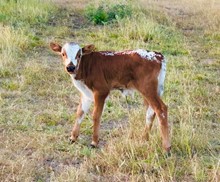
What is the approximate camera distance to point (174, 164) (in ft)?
18.8

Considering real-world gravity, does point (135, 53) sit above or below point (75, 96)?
above

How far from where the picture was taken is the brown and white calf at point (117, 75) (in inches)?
240

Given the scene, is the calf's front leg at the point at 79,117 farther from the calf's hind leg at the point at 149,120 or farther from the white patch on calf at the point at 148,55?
the white patch on calf at the point at 148,55

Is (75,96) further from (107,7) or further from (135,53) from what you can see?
(107,7)

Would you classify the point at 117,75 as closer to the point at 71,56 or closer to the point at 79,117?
the point at 71,56

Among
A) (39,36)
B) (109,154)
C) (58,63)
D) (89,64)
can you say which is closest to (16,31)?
(39,36)

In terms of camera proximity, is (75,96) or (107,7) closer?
(75,96)

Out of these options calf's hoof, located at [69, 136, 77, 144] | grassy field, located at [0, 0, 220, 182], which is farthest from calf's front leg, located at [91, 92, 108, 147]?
calf's hoof, located at [69, 136, 77, 144]

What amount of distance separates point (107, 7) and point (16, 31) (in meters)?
3.72

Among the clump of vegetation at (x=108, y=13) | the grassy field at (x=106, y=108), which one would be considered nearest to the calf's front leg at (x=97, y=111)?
the grassy field at (x=106, y=108)

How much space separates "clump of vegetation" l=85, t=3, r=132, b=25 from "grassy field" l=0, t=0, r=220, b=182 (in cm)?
24

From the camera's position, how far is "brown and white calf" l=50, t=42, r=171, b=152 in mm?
6090

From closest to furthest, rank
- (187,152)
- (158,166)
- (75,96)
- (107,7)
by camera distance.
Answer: (158,166) → (187,152) → (75,96) → (107,7)

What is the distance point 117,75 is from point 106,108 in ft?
5.17
